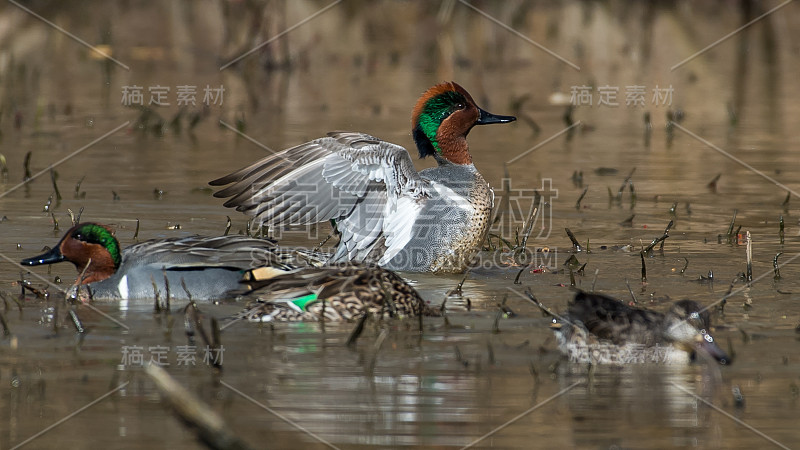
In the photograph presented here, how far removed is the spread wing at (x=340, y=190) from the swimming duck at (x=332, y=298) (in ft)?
3.13

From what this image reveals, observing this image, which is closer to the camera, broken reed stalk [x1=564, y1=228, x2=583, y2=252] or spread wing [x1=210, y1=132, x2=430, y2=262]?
spread wing [x1=210, y1=132, x2=430, y2=262]

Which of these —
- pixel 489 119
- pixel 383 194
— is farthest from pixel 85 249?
pixel 489 119

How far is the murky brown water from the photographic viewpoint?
4.09 meters

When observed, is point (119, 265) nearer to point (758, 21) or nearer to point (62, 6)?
point (62, 6)

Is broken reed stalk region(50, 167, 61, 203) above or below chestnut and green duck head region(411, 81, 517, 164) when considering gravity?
below

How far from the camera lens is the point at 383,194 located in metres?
6.46

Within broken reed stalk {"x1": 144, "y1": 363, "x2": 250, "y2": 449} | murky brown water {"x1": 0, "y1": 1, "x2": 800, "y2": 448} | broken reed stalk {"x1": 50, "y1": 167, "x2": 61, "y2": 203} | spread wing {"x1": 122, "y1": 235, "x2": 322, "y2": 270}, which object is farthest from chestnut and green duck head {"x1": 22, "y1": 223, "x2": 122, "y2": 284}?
broken reed stalk {"x1": 144, "y1": 363, "x2": 250, "y2": 449}

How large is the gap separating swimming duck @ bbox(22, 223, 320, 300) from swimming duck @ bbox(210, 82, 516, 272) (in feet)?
1.54

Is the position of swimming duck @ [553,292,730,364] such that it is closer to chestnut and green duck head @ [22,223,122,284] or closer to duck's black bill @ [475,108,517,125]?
chestnut and green duck head @ [22,223,122,284]

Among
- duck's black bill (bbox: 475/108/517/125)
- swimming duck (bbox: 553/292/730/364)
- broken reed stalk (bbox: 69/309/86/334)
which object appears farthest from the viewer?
duck's black bill (bbox: 475/108/517/125)

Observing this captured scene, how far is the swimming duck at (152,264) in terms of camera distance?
5.75 metres

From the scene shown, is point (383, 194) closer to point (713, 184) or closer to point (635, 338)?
point (635, 338)

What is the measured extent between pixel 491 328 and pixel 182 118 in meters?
7.08

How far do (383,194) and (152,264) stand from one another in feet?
4.20
